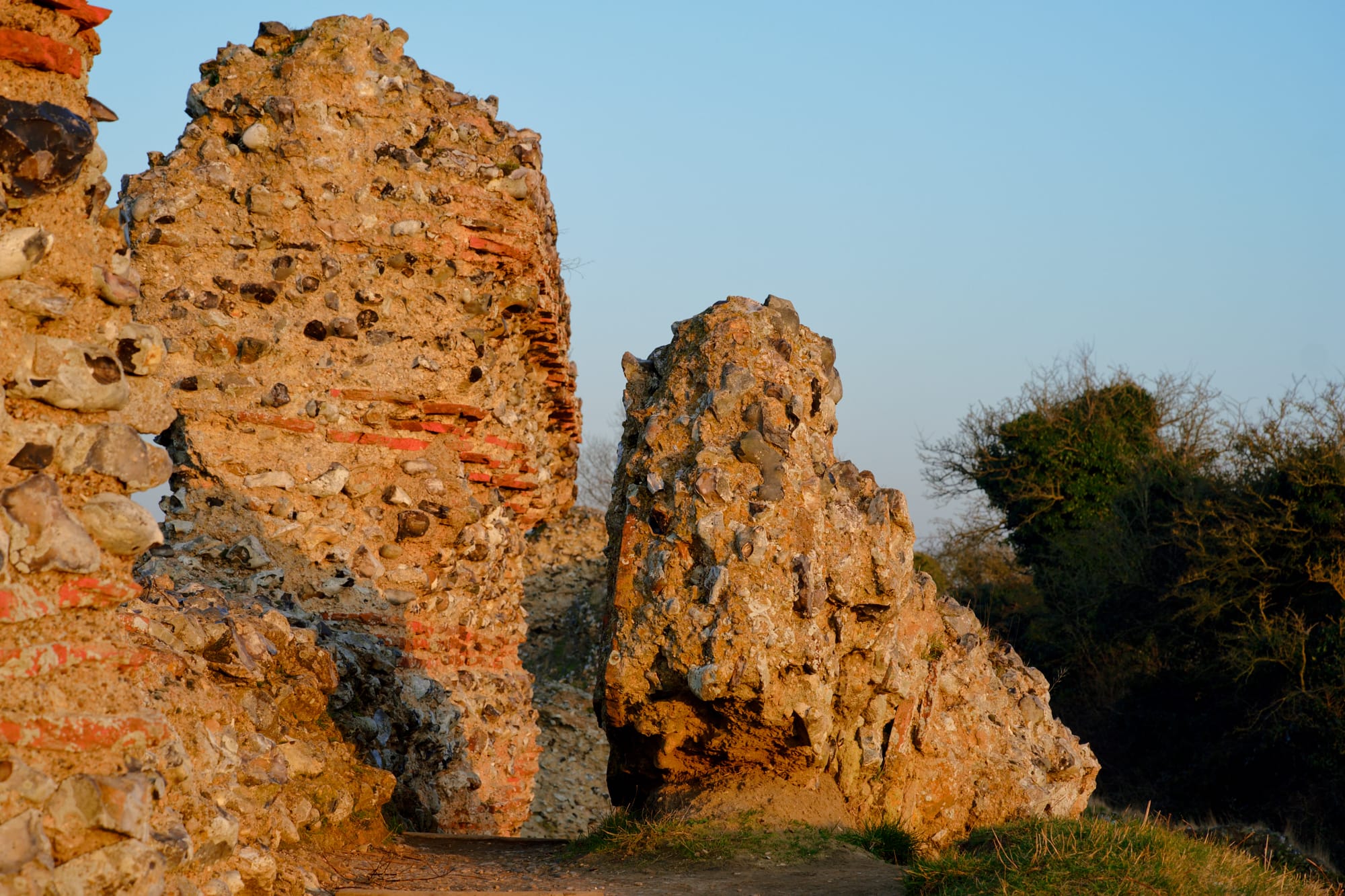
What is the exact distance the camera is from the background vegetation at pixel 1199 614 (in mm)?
14156

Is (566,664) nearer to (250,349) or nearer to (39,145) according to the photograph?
(250,349)

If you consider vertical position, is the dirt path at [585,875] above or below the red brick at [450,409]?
below

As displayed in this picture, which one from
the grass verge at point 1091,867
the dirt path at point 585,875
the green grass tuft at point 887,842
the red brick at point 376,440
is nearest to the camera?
the grass verge at point 1091,867

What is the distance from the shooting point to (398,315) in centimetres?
715

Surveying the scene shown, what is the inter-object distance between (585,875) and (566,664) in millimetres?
11356

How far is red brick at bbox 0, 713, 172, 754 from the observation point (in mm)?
3092

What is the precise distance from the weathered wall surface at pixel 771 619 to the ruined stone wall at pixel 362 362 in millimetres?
1636

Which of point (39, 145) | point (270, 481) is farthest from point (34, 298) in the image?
point (270, 481)

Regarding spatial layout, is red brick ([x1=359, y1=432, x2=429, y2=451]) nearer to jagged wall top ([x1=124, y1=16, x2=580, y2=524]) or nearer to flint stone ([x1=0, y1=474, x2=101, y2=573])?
jagged wall top ([x1=124, y1=16, x2=580, y2=524])

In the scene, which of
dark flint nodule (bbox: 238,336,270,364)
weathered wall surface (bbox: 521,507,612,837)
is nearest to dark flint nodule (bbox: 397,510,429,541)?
dark flint nodule (bbox: 238,336,270,364)

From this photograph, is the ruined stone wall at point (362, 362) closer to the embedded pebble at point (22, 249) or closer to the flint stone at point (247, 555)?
the flint stone at point (247, 555)

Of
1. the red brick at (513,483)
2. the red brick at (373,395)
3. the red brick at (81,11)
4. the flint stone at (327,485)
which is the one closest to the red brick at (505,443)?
the red brick at (513,483)

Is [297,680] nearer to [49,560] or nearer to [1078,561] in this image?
[49,560]

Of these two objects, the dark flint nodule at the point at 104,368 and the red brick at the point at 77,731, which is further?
the dark flint nodule at the point at 104,368
